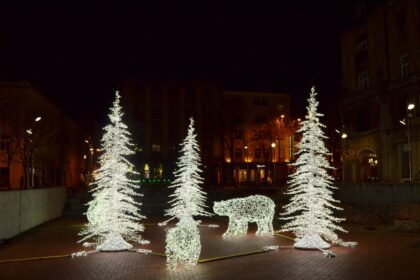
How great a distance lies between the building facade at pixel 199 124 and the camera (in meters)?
71.8

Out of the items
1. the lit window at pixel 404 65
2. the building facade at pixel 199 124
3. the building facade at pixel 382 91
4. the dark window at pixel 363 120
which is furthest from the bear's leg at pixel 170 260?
the building facade at pixel 199 124

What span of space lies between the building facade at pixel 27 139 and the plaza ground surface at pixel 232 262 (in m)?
17.4

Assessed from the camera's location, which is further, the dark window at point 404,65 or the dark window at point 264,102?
the dark window at point 264,102

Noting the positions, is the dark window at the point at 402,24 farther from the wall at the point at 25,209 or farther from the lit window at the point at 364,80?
the wall at the point at 25,209

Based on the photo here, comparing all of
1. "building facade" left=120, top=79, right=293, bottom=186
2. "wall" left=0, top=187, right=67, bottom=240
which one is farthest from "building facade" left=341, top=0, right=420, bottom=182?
"building facade" left=120, top=79, right=293, bottom=186

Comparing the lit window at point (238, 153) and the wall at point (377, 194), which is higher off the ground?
the lit window at point (238, 153)

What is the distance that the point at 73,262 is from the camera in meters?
13.7

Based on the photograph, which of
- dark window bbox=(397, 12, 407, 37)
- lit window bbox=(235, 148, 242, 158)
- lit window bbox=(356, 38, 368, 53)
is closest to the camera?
dark window bbox=(397, 12, 407, 37)

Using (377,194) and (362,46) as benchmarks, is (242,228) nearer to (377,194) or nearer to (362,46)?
(377,194)

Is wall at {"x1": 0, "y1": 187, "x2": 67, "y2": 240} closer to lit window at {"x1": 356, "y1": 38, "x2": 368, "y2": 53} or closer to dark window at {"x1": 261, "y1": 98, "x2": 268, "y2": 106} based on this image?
lit window at {"x1": 356, "y1": 38, "x2": 368, "y2": 53}

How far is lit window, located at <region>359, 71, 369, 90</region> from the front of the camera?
1667 inches

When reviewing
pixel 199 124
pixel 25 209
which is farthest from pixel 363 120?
pixel 199 124

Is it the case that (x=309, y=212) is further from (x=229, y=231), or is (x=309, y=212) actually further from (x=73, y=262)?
(x=73, y=262)

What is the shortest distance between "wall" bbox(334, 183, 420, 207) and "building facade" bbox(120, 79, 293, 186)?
40.8 meters
